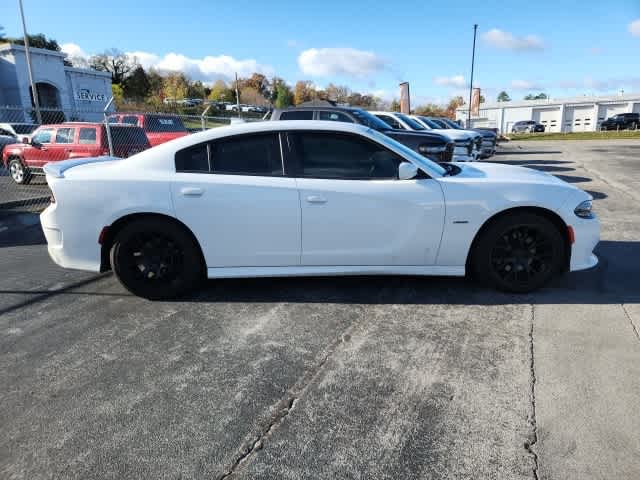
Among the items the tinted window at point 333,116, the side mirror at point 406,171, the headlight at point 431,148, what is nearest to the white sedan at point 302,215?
the side mirror at point 406,171

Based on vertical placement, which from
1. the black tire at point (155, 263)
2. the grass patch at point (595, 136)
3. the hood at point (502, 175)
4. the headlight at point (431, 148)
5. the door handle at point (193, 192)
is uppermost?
the headlight at point (431, 148)

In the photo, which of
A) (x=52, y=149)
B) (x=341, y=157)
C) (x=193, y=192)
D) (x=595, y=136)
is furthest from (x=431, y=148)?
(x=595, y=136)

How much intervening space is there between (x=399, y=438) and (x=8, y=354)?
2900 mm

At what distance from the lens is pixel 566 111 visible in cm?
6475

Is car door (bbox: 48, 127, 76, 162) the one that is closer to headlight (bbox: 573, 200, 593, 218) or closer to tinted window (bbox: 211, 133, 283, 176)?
tinted window (bbox: 211, 133, 283, 176)

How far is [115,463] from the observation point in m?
2.17

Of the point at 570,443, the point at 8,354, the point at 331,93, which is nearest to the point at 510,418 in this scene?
the point at 570,443

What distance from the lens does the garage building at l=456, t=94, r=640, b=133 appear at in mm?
62531

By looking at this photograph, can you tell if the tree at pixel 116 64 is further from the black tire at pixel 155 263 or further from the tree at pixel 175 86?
the black tire at pixel 155 263

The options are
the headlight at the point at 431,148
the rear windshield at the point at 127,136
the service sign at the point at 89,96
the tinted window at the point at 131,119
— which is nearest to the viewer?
the headlight at the point at 431,148

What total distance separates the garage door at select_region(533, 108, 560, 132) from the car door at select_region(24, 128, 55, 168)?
70191mm

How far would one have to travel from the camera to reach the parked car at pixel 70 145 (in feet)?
34.5

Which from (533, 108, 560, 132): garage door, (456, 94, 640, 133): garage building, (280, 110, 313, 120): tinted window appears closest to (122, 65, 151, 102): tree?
(456, 94, 640, 133): garage building

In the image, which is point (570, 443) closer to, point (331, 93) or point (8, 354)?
point (8, 354)
